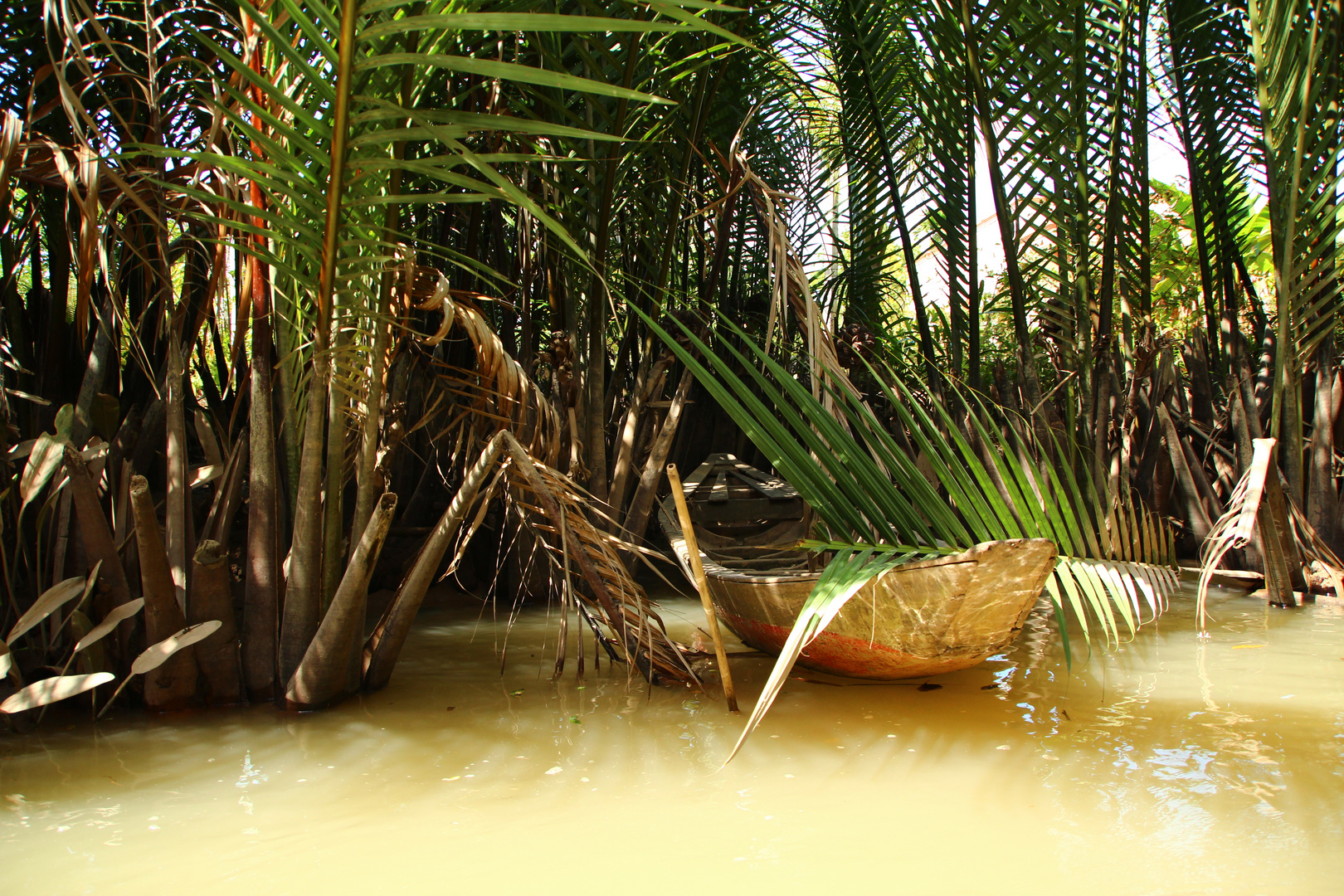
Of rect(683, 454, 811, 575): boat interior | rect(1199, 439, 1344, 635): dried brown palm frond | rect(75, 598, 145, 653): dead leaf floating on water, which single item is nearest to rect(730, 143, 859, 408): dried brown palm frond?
rect(1199, 439, 1344, 635): dried brown palm frond

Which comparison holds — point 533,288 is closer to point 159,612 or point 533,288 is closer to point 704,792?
point 159,612

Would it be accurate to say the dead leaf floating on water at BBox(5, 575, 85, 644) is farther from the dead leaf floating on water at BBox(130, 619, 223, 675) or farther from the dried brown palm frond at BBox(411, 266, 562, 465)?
the dried brown palm frond at BBox(411, 266, 562, 465)

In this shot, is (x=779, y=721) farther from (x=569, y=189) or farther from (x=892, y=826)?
(x=569, y=189)

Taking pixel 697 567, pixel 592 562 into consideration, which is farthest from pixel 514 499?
pixel 697 567

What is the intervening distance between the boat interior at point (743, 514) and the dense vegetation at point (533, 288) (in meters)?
0.44

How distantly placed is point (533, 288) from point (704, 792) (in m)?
3.10

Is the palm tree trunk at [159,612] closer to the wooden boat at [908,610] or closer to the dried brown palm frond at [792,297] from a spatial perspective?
the wooden boat at [908,610]

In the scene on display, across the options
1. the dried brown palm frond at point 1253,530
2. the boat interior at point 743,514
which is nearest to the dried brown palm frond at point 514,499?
the dried brown palm frond at point 1253,530

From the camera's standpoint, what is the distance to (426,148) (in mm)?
2238

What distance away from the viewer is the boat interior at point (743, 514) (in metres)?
4.01

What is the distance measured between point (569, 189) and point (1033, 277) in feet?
7.56

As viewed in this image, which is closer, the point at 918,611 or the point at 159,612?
the point at 159,612

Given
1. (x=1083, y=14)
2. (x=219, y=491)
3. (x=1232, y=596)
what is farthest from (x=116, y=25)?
(x=1232, y=596)

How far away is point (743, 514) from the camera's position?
4543 mm
